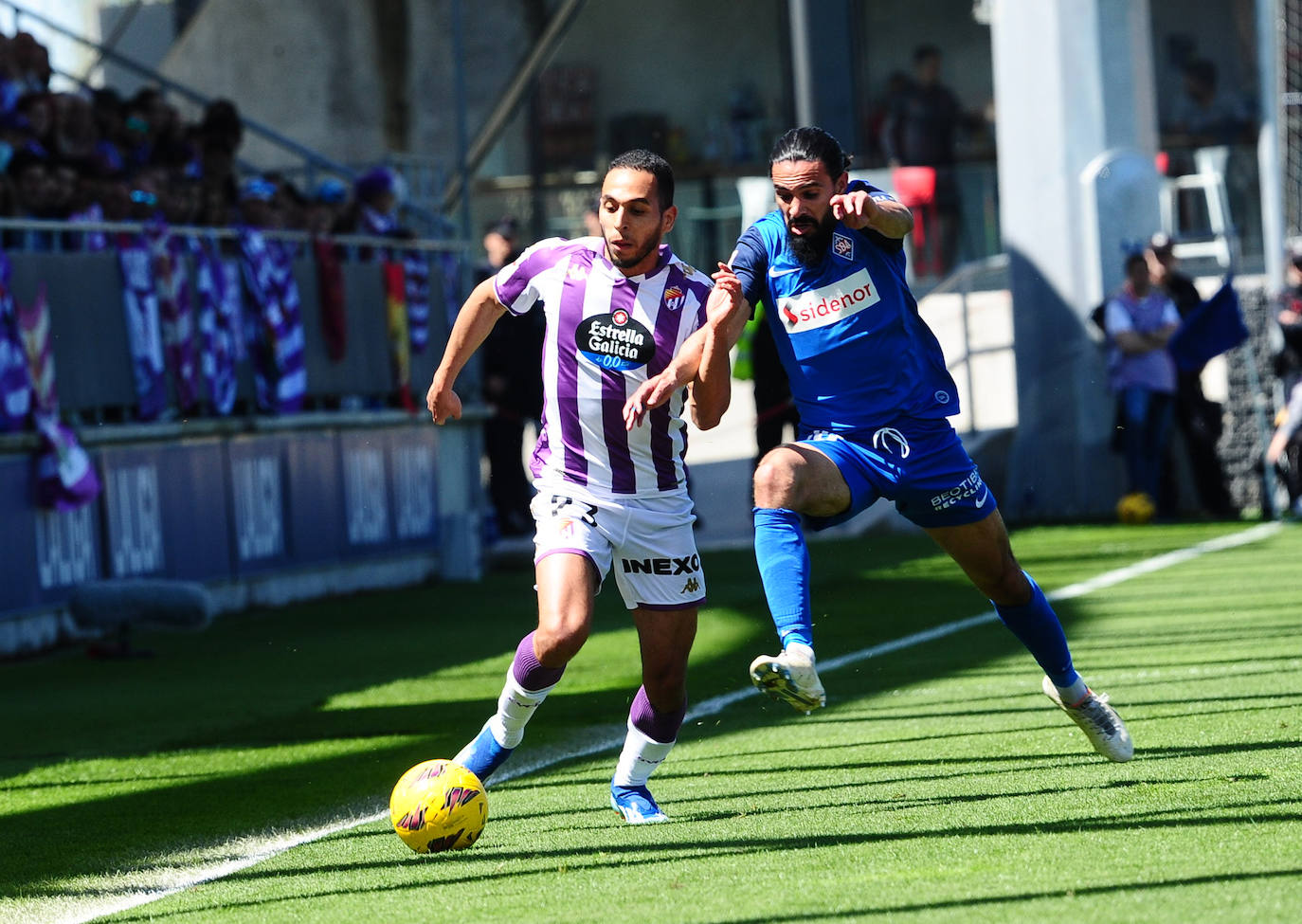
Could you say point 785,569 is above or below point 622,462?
below

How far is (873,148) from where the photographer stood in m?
28.5

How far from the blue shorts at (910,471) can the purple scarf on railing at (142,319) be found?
7406 millimetres

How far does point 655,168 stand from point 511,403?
1083 centimetres

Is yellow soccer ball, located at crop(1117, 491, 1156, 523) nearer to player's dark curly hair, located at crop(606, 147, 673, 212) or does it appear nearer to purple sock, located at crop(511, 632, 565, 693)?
player's dark curly hair, located at crop(606, 147, 673, 212)

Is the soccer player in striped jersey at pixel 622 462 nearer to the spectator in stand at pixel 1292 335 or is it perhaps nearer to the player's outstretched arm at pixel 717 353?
the player's outstretched arm at pixel 717 353

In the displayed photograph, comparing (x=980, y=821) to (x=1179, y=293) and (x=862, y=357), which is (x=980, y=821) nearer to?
(x=862, y=357)

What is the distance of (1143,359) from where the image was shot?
17078 mm

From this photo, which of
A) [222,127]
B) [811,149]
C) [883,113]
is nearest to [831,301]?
[811,149]

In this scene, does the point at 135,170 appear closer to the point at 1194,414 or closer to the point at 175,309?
the point at 175,309

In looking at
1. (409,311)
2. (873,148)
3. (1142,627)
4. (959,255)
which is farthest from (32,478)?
(873,148)

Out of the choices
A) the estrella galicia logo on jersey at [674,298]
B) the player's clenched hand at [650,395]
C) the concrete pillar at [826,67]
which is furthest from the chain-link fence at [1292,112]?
the player's clenched hand at [650,395]

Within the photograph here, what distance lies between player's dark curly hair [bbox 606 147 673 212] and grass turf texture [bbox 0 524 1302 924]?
1.85 meters

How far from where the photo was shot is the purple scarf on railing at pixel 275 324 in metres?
13.8

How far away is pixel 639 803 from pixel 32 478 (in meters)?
6.73
